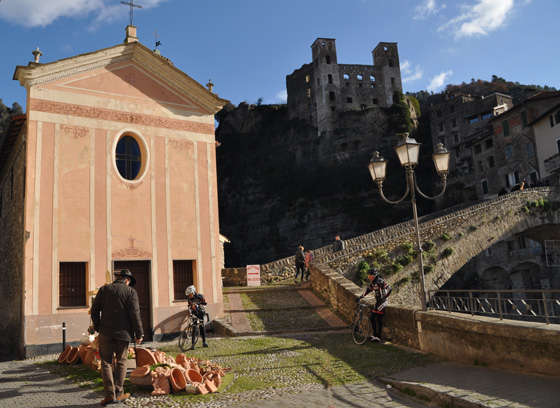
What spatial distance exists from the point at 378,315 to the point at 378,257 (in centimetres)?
1045

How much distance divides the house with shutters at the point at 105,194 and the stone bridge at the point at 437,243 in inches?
265

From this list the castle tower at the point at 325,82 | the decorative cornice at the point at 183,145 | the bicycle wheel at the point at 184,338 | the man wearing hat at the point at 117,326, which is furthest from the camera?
the castle tower at the point at 325,82

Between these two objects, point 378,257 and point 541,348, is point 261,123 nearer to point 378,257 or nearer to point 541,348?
point 378,257

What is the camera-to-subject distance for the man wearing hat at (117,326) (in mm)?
6184

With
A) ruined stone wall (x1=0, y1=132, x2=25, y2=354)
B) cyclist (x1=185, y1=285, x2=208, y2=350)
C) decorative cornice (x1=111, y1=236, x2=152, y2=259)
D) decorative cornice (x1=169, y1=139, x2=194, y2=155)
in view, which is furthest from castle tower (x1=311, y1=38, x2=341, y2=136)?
cyclist (x1=185, y1=285, x2=208, y2=350)

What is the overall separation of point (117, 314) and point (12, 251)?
1083 cm

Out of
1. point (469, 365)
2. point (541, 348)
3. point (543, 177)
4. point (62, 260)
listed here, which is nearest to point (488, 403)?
point (541, 348)

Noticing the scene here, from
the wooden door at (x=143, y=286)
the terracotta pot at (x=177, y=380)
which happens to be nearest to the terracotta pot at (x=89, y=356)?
the terracotta pot at (x=177, y=380)

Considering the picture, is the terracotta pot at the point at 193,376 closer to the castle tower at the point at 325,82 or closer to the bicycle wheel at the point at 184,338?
the bicycle wheel at the point at 184,338

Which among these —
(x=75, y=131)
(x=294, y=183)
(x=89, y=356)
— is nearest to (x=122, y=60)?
(x=75, y=131)

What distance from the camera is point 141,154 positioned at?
14.7 metres

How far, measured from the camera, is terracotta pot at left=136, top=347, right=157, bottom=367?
7.46 metres

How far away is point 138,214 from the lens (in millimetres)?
14117

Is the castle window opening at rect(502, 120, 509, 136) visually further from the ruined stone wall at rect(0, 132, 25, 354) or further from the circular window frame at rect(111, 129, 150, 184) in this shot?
the ruined stone wall at rect(0, 132, 25, 354)
